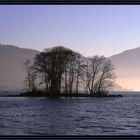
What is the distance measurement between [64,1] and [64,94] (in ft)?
87.5

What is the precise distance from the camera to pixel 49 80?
22812mm

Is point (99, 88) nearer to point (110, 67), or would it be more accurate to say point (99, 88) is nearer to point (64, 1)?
point (110, 67)

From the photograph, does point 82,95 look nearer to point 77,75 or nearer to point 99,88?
point 99,88

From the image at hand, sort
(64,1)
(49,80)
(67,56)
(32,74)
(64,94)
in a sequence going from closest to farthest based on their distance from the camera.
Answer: (64,1) → (32,74) → (49,80) → (67,56) → (64,94)

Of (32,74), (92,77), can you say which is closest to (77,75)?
(92,77)

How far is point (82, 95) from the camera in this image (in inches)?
1228

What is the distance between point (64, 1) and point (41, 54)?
21.6m

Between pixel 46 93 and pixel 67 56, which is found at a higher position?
pixel 67 56

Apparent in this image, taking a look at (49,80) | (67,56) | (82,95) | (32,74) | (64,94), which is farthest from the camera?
(82,95)

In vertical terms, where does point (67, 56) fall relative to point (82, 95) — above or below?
above

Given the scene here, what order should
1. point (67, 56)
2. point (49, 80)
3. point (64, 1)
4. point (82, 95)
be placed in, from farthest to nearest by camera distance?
1. point (82, 95)
2. point (67, 56)
3. point (49, 80)
4. point (64, 1)
